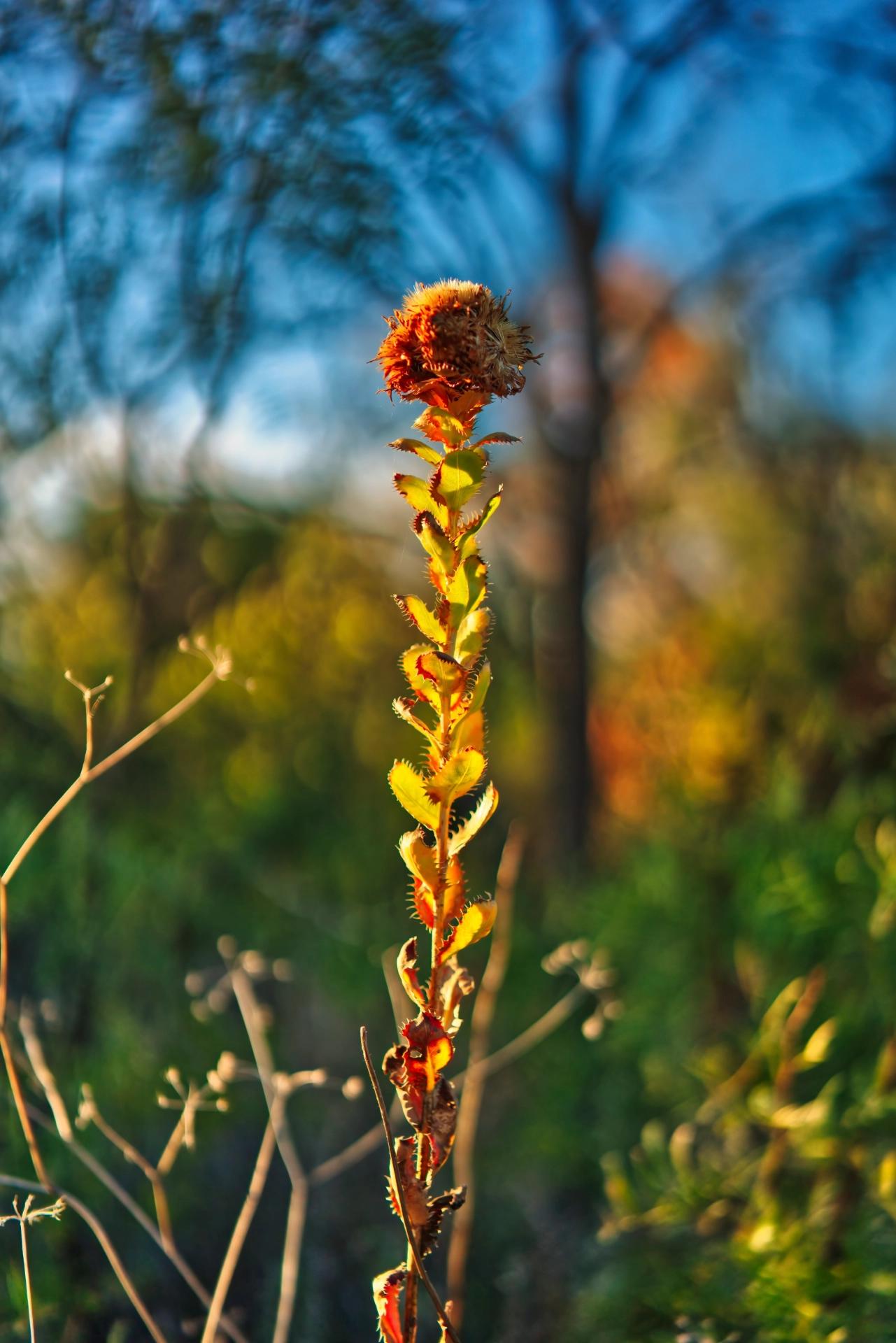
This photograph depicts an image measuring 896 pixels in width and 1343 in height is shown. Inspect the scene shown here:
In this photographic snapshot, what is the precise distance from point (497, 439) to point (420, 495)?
0.09 ft

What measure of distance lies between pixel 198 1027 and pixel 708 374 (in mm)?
1720

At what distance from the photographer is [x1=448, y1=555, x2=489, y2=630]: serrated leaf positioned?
1.08 feet

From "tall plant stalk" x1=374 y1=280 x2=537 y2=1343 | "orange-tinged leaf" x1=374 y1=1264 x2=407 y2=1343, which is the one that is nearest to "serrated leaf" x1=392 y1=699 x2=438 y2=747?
"tall plant stalk" x1=374 y1=280 x2=537 y2=1343

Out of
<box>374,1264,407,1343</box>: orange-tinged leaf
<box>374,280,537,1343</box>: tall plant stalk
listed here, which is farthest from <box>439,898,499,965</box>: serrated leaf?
<box>374,1264,407,1343</box>: orange-tinged leaf

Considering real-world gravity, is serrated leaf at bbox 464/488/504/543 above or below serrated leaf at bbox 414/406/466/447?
below

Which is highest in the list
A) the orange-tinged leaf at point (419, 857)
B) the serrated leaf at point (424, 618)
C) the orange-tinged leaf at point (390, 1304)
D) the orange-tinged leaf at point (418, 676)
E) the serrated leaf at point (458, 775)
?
Answer: the serrated leaf at point (424, 618)

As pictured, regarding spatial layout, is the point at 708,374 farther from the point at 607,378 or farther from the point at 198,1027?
the point at 198,1027

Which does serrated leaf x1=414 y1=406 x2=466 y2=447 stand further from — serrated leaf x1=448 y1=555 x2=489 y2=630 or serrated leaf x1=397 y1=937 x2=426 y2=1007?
serrated leaf x1=397 y1=937 x2=426 y2=1007

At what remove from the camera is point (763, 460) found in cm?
177

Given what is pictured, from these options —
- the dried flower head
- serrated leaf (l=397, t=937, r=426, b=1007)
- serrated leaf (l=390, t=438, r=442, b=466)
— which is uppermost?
the dried flower head

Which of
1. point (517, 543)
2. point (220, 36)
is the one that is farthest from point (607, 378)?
point (220, 36)

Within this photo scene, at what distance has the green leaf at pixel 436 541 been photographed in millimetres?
329

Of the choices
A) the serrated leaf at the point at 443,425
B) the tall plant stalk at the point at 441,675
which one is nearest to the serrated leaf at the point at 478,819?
the tall plant stalk at the point at 441,675

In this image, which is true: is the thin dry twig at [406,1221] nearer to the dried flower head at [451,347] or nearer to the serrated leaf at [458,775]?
the serrated leaf at [458,775]
